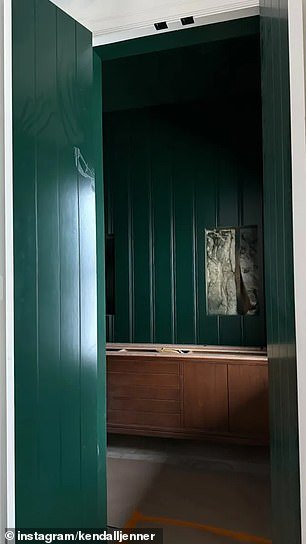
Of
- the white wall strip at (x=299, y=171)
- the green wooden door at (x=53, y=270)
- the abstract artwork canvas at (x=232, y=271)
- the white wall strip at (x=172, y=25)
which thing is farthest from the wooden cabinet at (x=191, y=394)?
the white wall strip at (x=299, y=171)

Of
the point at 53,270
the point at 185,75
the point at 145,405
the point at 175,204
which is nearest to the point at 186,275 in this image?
the point at 175,204

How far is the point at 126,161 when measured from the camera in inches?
181

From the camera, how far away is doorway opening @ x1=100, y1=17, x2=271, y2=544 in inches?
138

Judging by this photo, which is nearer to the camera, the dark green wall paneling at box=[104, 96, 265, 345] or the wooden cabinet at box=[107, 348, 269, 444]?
the wooden cabinet at box=[107, 348, 269, 444]

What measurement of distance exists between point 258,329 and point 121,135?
238 cm

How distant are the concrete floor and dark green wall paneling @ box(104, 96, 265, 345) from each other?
3.24 ft

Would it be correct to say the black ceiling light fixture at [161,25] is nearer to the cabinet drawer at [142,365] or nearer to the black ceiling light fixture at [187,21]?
the black ceiling light fixture at [187,21]

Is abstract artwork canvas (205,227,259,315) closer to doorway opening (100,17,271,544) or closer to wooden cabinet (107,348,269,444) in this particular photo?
doorway opening (100,17,271,544)

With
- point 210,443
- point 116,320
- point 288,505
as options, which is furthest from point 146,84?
point 288,505

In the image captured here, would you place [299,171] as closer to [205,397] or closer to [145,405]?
[205,397]

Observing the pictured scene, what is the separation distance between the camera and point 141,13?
209cm

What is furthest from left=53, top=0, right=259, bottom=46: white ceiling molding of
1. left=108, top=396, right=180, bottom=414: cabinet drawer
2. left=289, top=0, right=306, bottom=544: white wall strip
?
left=108, top=396, right=180, bottom=414: cabinet drawer

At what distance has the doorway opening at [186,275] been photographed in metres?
3.52

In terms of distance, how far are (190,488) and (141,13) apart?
291 centimetres
